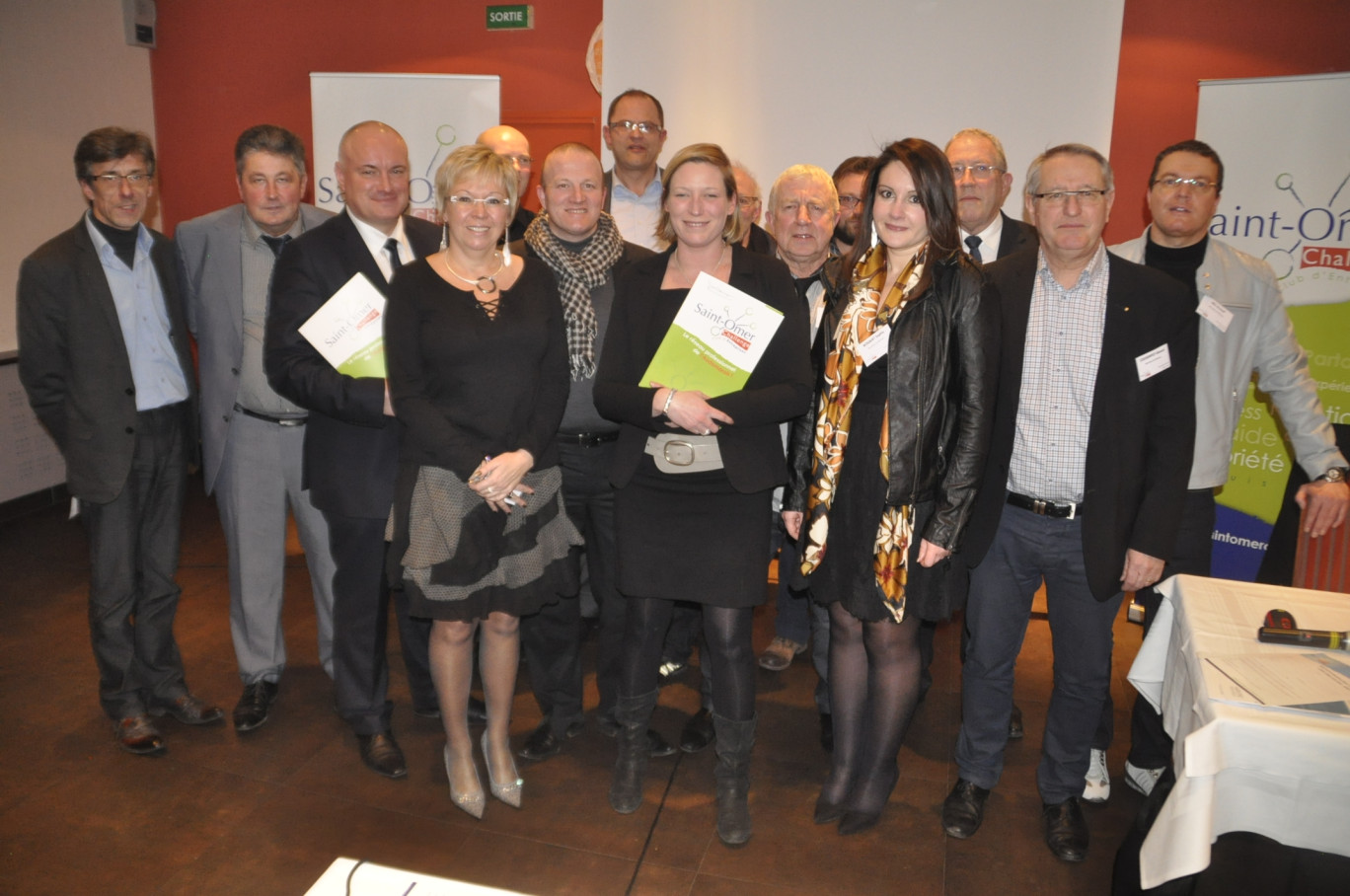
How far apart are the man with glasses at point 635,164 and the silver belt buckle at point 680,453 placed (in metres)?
1.60

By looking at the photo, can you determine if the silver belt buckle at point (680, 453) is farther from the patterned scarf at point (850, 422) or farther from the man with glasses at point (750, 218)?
the man with glasses at point (750, 218)

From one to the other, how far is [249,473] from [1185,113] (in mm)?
5084

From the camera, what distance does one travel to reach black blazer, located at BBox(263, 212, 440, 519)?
2.79 meters

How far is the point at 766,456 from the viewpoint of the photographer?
2553mm

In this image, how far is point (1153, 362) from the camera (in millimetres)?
2404

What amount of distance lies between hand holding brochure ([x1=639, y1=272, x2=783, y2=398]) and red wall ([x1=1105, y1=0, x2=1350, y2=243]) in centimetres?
370

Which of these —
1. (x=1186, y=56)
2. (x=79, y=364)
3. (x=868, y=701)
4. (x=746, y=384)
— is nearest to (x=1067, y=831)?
(x=868, y=701)

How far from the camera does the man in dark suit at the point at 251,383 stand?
119 inches

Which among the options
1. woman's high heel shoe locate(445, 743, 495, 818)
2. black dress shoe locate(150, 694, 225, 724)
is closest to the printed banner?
woman's high heel shoe locate(445, 743, 495, 818)

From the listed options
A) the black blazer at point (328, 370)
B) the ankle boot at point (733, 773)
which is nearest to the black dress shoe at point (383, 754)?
the black blazer at point (328, 370)

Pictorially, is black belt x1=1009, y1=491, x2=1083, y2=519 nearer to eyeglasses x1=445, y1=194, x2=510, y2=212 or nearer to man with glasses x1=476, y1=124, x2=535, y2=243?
eyeglasses x1=445, y1=194, x2=510, y2=212

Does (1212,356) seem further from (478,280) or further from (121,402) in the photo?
(121,402)

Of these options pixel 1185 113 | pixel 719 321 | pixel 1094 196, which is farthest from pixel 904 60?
pixel 719 321

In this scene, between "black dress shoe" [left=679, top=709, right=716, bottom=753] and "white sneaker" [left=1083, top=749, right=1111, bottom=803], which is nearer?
"white sneaker" [left=1083, top=749, right=1111, bottom=803]
